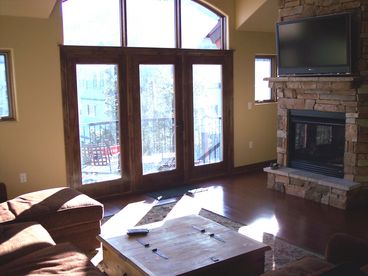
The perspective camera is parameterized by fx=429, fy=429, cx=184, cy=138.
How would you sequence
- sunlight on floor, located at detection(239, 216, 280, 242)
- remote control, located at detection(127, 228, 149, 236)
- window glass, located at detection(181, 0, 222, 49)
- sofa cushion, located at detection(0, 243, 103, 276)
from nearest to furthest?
sofa cushion, located at detection(0, 243, 103, 276) < remote control, located at detection(127, 228, 149, 236) < sunlight on floor, located at detection(239, 216, 280, 242) < window glass, located at detection(181, 0, 222, 49)

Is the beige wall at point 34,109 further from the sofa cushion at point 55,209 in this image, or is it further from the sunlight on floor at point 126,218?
the sofa cushion at point 55,209

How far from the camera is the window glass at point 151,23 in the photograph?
5.74m

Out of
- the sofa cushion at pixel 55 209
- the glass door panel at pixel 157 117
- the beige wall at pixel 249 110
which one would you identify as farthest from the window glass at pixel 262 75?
the sofa cushion at pixel 55 209

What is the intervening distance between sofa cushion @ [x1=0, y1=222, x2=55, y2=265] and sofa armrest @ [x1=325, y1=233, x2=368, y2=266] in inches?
76.0

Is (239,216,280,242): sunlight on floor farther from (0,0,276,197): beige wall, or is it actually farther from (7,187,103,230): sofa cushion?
(0,0,276,197): beige wall

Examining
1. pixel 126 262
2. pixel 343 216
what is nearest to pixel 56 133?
pixel 126 262

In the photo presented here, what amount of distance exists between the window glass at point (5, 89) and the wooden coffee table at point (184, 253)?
2.43 metres

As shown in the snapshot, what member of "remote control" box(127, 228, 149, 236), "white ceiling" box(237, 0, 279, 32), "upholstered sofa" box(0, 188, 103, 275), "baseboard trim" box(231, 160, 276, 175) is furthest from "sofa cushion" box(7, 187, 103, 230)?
"white ceiling" box(237, 0, 279, 32)

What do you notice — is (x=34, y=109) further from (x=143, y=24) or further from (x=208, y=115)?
(x=208, y=115)

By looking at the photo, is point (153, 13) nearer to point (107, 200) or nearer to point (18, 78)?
point (18, 78)

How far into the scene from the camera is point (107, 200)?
18.3 ft

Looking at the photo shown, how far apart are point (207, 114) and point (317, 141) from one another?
5.69 feet

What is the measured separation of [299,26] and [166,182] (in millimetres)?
2798

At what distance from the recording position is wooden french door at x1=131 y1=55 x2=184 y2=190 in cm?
585
